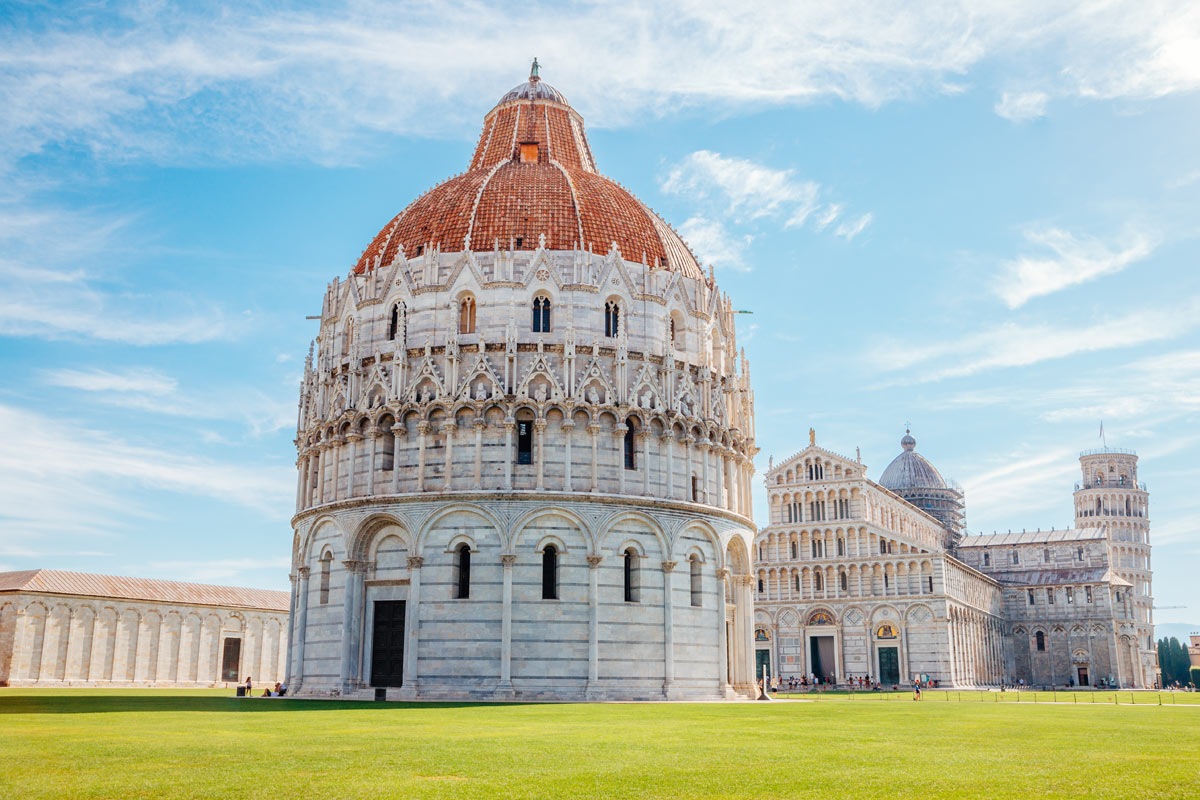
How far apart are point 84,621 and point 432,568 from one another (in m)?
38.7

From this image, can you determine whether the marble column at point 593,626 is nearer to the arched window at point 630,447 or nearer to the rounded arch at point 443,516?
the rounded arch at point 443,516

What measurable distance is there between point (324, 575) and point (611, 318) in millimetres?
17012

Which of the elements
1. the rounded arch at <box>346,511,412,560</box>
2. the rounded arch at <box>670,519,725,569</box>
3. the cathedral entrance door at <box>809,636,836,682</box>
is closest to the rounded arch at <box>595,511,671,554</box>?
the rounded arch at <box>670,519,725,569</box>

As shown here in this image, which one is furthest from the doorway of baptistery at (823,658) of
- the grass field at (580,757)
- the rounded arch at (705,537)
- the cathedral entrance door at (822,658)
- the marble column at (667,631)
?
the grass field at (580,757)

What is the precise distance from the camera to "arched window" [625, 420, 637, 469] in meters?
45.9

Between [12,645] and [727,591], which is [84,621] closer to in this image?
[12,645]

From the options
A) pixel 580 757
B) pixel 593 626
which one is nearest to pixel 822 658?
pixel 593 626

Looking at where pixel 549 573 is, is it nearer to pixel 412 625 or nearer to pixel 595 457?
pixel 595 457

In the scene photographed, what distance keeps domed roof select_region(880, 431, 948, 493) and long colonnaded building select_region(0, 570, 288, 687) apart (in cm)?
7976

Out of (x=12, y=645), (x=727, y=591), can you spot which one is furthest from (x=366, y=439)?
(x=12, y=645)

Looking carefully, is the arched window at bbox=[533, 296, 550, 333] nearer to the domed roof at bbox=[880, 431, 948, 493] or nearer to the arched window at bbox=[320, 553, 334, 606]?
the arched window at bbox=[320, 553, 334, 606]

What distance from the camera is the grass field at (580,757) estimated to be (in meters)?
13.9

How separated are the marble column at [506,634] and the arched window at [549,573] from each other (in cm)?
132

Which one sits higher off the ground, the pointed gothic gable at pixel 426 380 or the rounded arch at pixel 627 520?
the pointed gothic gable at pixel 426 380
